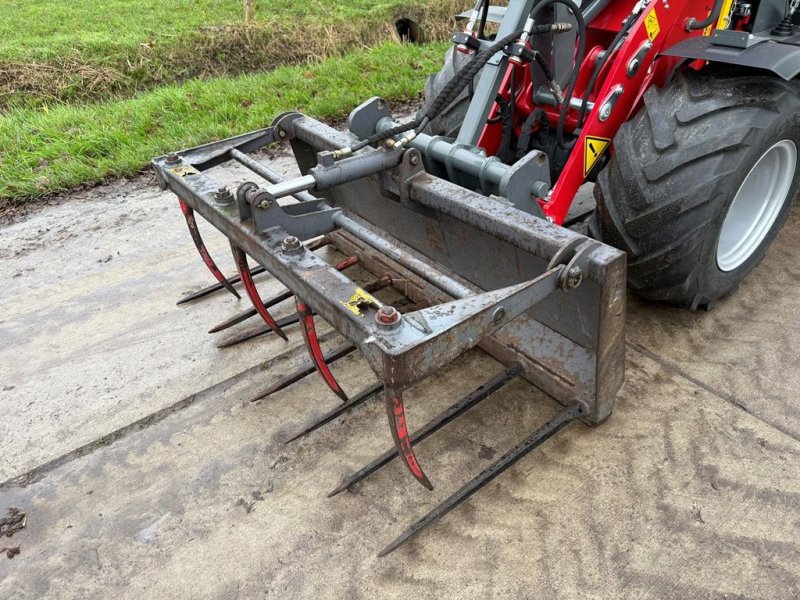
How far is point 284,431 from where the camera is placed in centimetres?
230

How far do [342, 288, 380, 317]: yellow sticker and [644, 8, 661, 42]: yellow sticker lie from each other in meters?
1.41

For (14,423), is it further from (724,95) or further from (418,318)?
(724,95)

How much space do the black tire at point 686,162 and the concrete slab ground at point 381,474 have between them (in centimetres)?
46

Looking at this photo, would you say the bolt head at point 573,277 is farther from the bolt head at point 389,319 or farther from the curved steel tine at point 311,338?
the curved steel tine at point 311,338

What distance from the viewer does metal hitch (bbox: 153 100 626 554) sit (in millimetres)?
1574

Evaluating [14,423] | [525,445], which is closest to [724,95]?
[525,445]

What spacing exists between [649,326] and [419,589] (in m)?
1.43

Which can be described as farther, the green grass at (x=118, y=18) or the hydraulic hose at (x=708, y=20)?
the green grass at (x=118, y=18)

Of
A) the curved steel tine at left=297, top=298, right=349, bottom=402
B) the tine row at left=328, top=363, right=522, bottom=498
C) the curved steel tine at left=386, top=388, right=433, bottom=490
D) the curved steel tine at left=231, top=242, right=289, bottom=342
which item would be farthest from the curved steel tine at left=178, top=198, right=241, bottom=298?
the curved steel tine at left=386, top=388, right=433, bottom=490

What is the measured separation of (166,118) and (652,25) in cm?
412

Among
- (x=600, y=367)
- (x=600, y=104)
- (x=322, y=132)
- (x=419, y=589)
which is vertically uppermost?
(x=600, y=104)

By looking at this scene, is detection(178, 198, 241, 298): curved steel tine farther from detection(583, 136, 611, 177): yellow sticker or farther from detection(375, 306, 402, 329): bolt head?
detection(583, 136, 611, 177): yellow sticker

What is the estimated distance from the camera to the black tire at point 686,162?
2.12 metres

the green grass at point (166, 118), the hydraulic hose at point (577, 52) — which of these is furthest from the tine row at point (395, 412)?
the green grass at point (166, 118)
